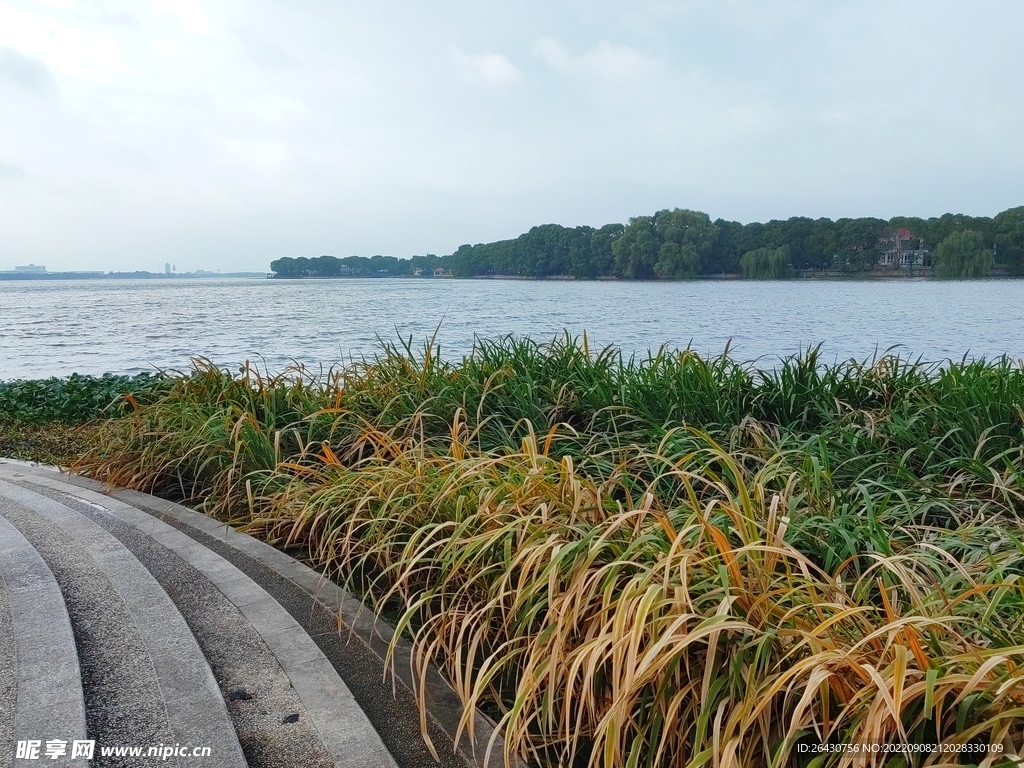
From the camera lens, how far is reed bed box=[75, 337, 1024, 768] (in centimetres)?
174

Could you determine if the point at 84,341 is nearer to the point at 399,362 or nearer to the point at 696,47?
the point at 696,47

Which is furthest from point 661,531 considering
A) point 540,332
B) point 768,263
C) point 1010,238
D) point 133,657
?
point 768,263

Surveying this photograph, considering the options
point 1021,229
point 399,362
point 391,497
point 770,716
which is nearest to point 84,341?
point 399,362

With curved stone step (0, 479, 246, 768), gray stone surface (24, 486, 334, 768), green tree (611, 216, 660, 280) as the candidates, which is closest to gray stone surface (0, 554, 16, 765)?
curved stone step (0, 479, 246, 768)

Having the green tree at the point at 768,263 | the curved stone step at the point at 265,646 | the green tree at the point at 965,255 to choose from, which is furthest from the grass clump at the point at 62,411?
the green tree at the point at 768,263

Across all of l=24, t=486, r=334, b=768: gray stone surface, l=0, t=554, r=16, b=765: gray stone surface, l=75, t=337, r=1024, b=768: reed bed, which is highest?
l=75, t=337, r=1024, b=768: reed bed

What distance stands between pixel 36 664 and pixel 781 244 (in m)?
74.6

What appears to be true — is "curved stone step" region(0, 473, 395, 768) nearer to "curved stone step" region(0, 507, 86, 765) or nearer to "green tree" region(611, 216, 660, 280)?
"curved stone step" region(0, 507, 86, 765)

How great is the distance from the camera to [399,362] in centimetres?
542

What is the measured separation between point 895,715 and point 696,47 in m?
14.5

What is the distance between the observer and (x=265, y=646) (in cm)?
241

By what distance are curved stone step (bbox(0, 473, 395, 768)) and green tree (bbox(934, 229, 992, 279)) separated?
6748 cm

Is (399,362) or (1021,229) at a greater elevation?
(1021,229)

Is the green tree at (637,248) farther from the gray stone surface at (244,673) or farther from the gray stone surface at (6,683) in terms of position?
the gray stone surface at (6,683)
